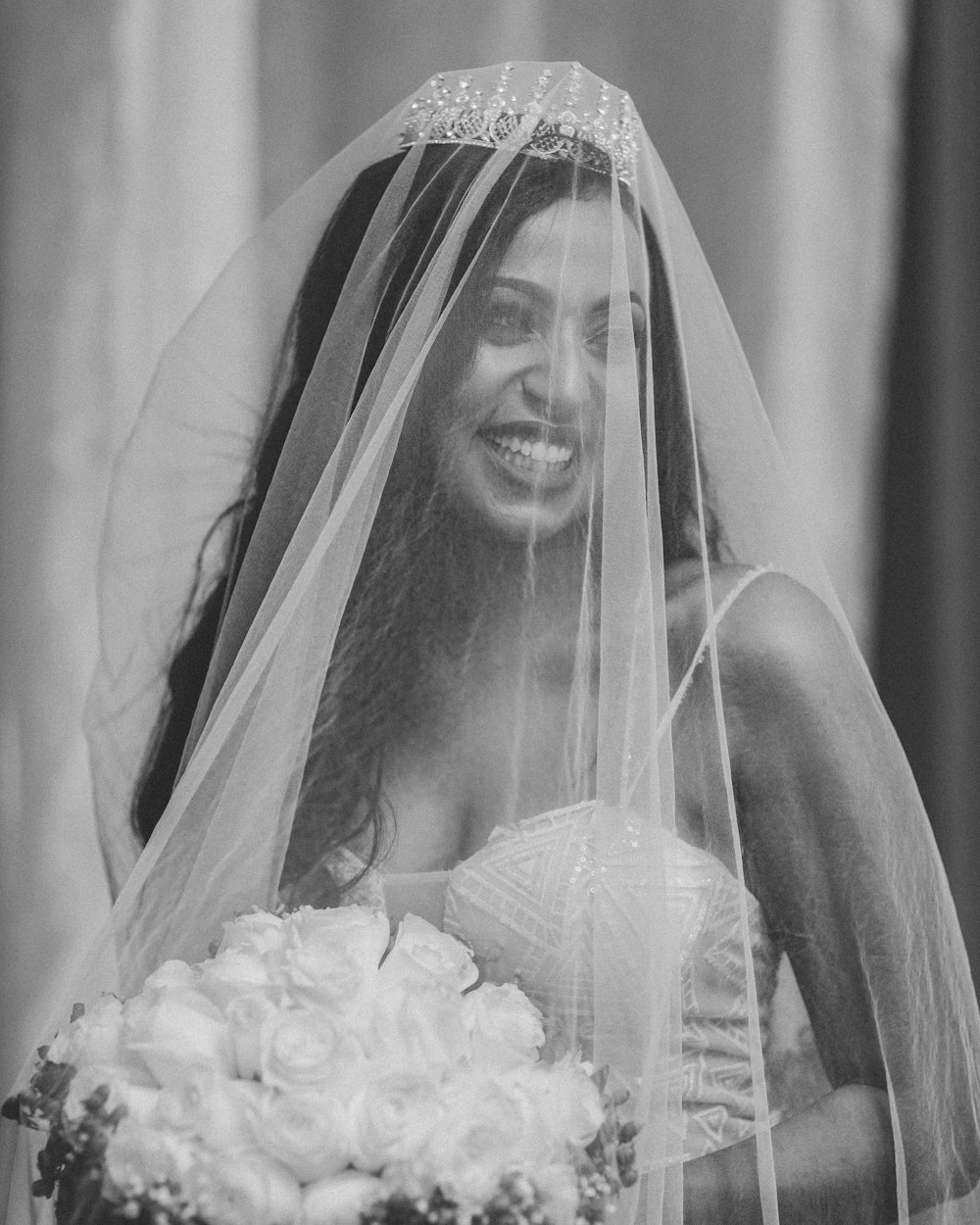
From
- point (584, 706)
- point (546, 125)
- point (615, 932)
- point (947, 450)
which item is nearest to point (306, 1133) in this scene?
point (615, 932)

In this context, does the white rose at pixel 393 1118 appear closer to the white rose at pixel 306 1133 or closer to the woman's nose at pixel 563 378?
the white rose at pixel 306 1133

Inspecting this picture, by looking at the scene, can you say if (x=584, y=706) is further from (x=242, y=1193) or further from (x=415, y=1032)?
(x=242, y=1193)

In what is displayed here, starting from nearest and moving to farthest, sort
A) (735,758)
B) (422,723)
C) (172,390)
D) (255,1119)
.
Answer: (255,1119) → (735,758) → (422,723) → (172,390)

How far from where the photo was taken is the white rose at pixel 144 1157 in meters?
0.70

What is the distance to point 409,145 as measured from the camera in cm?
115

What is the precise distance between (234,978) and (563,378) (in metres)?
0.49

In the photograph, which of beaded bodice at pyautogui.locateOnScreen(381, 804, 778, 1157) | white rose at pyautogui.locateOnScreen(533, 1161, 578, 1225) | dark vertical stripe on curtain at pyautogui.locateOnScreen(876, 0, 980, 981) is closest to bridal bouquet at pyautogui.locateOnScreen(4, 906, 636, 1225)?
white rose at pyautogui.locateOnScreen(533, 1161, 578, 1225)

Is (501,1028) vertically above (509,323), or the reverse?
(509,323)

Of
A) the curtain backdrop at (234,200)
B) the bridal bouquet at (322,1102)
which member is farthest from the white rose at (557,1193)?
the curtain backdrop at (234,200)

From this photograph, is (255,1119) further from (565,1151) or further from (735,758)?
(735,758)

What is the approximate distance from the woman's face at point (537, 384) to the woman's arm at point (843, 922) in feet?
0.58

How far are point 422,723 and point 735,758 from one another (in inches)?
10.2

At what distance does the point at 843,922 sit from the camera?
970 millimetres

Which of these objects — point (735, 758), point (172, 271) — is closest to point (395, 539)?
point (735, 758)
